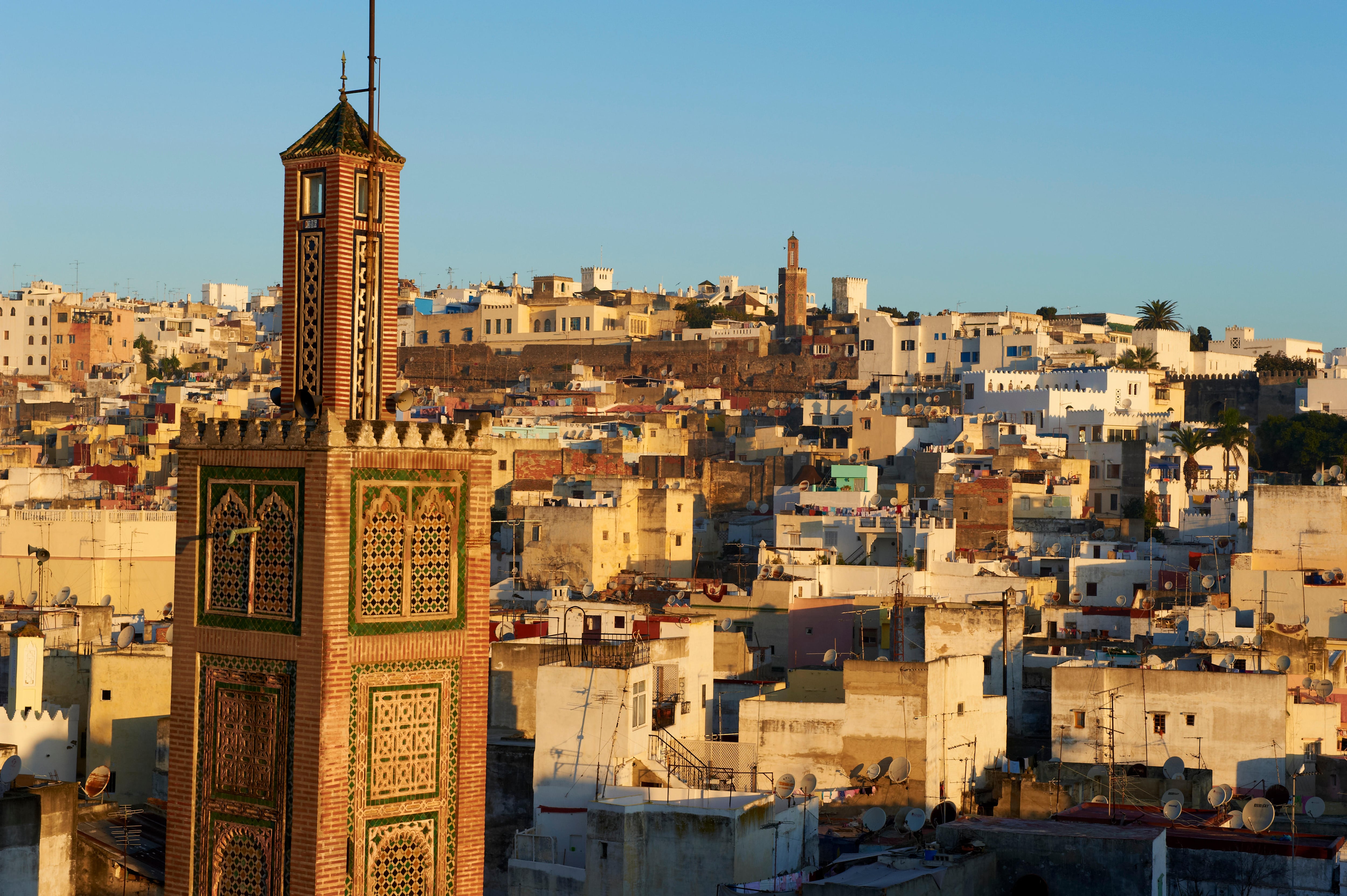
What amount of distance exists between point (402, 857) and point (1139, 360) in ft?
174

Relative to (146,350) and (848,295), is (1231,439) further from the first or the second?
(146,350)

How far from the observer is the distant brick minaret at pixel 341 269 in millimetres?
10711

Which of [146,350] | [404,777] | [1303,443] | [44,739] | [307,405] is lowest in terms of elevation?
[44,739]

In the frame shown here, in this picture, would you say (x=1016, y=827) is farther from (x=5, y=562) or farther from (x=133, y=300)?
(x=133, y=300)

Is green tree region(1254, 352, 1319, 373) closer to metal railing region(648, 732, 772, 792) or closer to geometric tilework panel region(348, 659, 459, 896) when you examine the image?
metal railing region(648, 732, 772, 792)

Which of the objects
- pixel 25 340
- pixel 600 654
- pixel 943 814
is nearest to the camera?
pixel 943 814

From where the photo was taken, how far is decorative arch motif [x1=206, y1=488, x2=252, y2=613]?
35.6 ft

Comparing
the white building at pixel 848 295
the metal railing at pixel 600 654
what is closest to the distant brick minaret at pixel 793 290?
the white building at pixel 848 295

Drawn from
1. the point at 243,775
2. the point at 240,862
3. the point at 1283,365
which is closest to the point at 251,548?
Answer: the point at 243,775

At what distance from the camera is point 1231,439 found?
49250mm

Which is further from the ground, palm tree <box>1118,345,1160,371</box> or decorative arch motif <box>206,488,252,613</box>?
palm tree <box>1118,345,1160,371</box>

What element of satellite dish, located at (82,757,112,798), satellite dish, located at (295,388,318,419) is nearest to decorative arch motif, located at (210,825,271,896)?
satellite dish, located at (295,388,318,419)

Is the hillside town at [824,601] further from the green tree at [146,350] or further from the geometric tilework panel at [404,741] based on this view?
the green tree at [146,350]

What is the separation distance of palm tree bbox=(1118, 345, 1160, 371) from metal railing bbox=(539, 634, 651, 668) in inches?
1505
